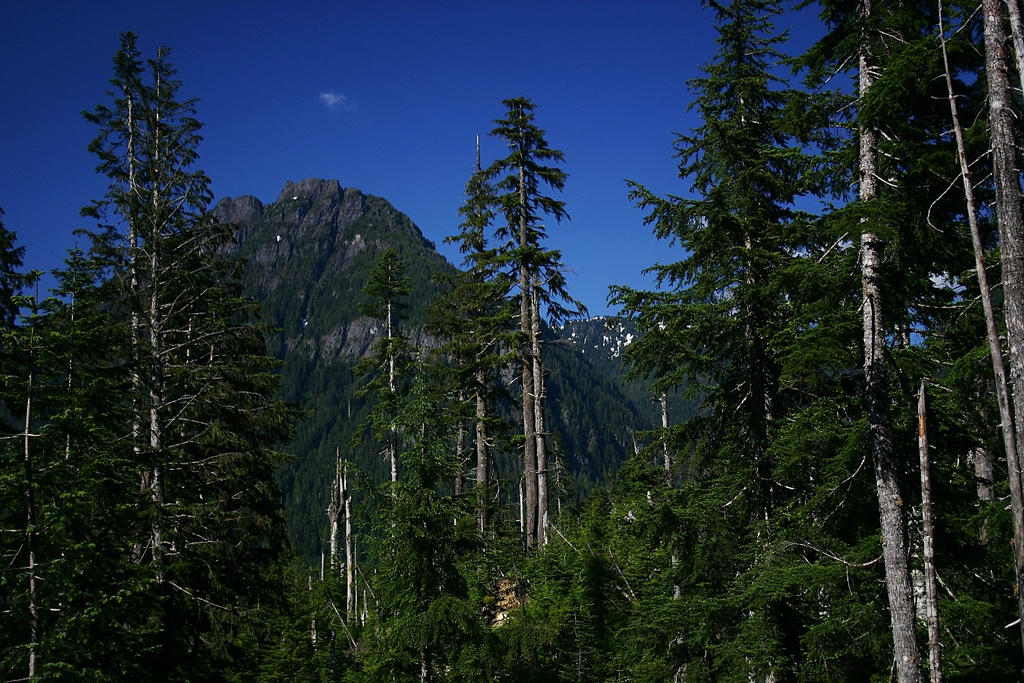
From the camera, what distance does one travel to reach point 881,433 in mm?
7809

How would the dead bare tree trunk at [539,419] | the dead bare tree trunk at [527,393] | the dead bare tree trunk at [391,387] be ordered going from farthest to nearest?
the dead bare tree trunk at [391,387] → the dead bare tree trunk at [527,393] → the dead bare tree trunk at [539,419]

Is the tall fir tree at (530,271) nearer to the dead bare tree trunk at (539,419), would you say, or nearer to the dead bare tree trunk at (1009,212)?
the dead bare tree trunk at (539,419)

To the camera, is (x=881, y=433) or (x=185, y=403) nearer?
(x=881, y=433)

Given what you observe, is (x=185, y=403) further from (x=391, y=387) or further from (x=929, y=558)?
(x=929, y=558)

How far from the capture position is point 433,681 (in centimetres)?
1107

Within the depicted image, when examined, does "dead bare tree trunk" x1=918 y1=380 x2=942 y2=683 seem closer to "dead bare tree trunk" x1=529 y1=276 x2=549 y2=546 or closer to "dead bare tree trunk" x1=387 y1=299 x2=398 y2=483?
"dead bare tree trunk" x1=529 y1=276 x2=549 y2=546

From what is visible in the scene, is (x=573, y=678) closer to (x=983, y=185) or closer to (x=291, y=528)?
(x=983, y=185)

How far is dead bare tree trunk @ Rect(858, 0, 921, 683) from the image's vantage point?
24.2 feet

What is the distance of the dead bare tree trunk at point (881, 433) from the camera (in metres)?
7.38

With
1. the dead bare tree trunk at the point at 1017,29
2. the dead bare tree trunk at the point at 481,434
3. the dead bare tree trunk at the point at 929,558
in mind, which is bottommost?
the dead bare tree trunk at the point at 929,558

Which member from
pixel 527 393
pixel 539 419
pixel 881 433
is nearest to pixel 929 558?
pixel 881 433

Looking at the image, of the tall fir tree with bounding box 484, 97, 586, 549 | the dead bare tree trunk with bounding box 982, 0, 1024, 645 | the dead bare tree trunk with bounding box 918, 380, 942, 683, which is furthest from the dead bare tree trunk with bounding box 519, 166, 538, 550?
the dead bare tree trunk with bounding box 982, 0, 1024, 645

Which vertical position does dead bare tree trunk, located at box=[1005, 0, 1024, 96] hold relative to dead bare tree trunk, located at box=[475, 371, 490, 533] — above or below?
above


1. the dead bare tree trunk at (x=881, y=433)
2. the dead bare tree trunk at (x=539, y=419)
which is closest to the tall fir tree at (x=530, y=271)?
the dead bare tree trunk at (x=539, y=419)
